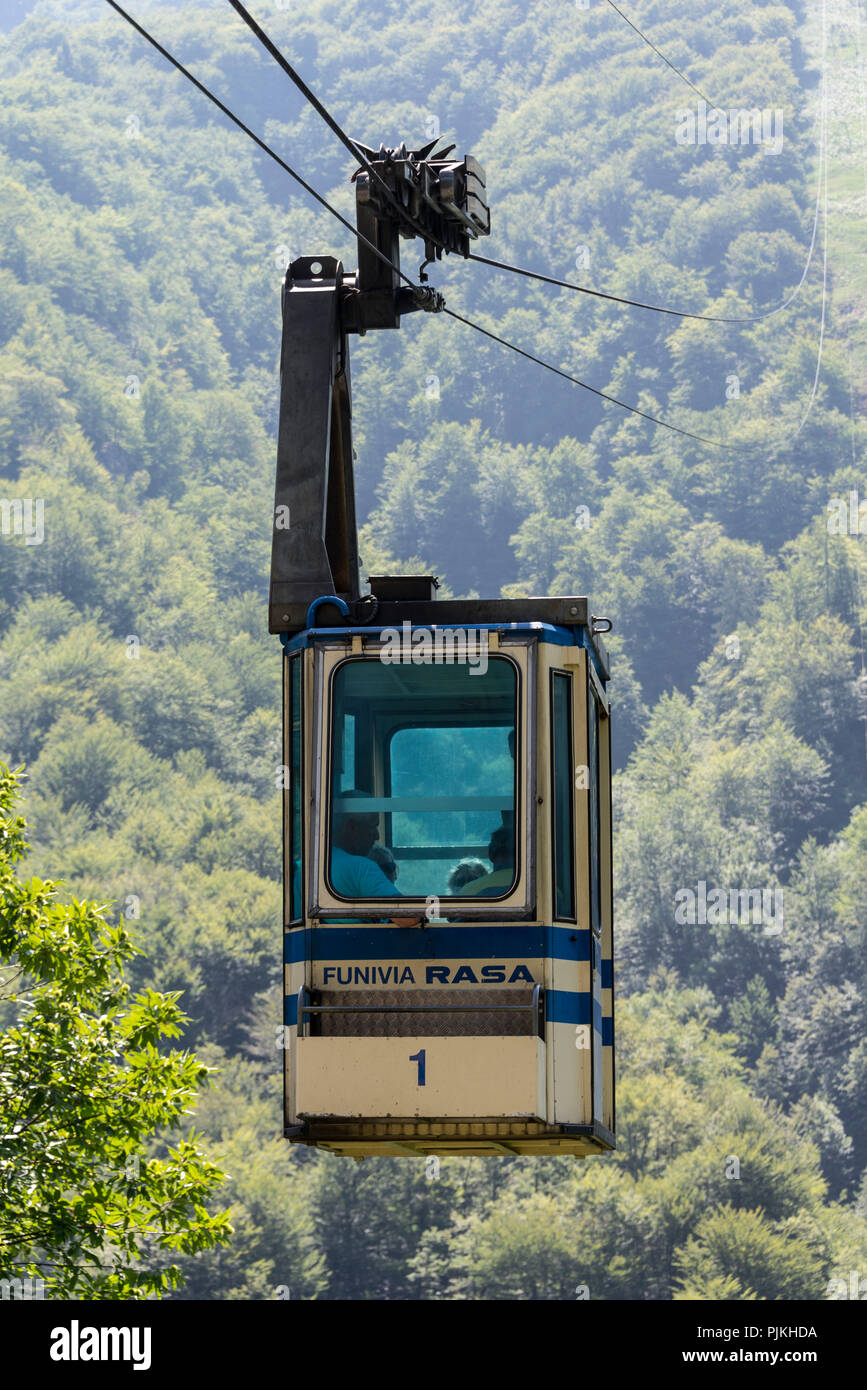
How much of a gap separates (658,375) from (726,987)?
83.7 m

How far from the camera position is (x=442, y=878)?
8125 mm

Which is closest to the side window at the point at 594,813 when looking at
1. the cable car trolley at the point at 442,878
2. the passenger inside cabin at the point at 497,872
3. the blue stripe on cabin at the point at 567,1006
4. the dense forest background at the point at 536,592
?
the cable car trolley at the point at 442,878

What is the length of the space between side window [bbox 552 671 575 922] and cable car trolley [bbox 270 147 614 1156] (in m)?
0.01

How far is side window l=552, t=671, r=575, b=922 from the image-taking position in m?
8.15

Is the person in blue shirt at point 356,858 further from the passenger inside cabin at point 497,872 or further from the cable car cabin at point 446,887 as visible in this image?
the passenger inside cabin at point 497,872

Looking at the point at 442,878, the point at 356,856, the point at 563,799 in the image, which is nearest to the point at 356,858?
the point at 356,856

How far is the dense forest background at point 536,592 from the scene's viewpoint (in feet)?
272

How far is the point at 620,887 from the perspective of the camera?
12125 cm

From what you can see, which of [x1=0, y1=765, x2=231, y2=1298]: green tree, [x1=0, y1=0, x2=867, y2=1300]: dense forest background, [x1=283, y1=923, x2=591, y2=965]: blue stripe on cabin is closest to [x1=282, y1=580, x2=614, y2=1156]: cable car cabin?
[x1=283, y1=923, x2=591, y2=965]: blue stripe on cabin

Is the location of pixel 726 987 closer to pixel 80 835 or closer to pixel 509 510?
pixel 80 835

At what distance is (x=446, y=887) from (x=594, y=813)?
0.90 meters

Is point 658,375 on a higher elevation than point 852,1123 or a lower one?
higher

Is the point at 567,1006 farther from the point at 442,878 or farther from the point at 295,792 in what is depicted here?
the point at 295,792
